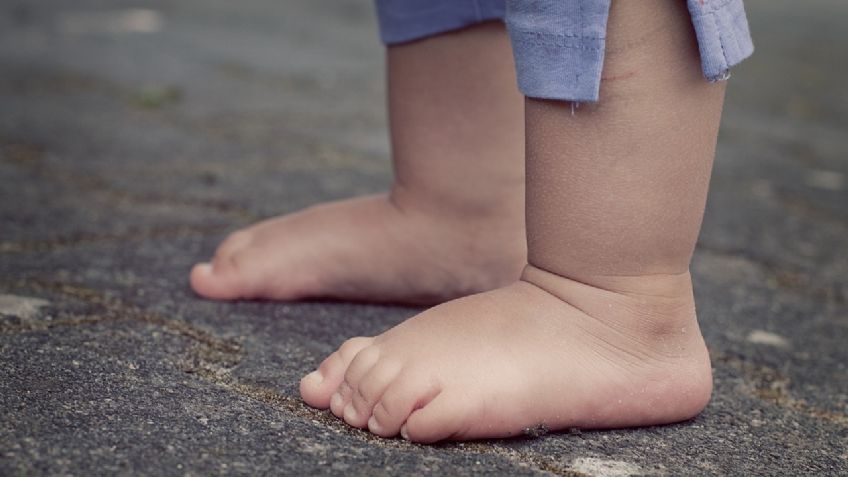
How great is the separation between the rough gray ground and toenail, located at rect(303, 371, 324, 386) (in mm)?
25

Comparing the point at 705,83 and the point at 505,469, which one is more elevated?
the point at 705,83

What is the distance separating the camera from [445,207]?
1.25 m

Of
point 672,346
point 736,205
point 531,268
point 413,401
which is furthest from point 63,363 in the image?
point 736,205

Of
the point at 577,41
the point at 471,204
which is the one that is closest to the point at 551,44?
the point at 577,41

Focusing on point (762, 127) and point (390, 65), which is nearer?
point (390, 65)

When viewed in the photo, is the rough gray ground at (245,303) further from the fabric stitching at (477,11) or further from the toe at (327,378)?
the fabric stitching at (477,11)

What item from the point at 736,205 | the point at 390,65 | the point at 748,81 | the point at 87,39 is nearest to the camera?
the point at 390,65

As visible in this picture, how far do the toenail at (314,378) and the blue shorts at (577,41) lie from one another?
0.97ft

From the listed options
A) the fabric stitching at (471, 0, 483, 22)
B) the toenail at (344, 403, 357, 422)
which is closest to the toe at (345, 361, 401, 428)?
the toenail at (344, 403, 357, 422)

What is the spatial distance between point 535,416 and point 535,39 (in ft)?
1.02

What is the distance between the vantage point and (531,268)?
0.96 metres

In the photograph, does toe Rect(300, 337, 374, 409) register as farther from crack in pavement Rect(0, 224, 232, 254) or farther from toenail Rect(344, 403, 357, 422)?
crack in pavement Rect(0, 224, 232, 254)

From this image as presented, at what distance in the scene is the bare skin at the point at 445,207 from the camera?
123 cm

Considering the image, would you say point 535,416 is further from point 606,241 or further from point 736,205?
point 736,205
